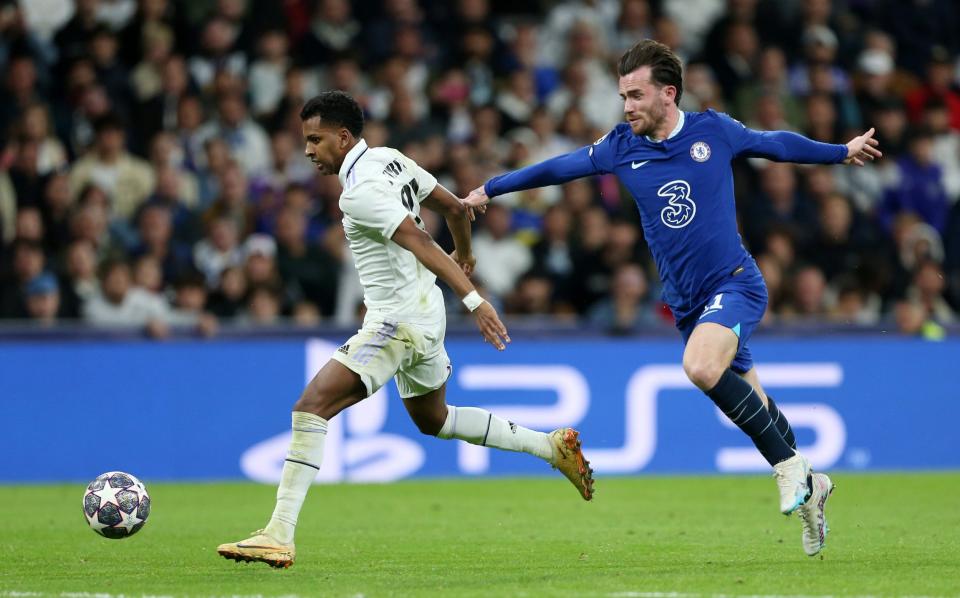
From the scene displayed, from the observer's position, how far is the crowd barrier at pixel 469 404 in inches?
533

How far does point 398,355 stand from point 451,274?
668 mm

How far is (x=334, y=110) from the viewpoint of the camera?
25.9ft

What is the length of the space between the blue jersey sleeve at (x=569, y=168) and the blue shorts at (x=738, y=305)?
0.89 m

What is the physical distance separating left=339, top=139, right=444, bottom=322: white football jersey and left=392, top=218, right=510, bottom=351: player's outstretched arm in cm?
7

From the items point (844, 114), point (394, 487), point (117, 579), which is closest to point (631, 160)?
point (117, 579)

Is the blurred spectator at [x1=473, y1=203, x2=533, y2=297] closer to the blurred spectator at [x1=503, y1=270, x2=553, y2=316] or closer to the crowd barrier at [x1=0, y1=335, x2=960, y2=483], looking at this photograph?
the blurred spectator at [x1=503, y1=270, x2=553, y2=316]

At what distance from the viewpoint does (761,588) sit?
6.75 meters

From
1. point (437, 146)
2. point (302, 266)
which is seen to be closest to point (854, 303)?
point (437, 146)

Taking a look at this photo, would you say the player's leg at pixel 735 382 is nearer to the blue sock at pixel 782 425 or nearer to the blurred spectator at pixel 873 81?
the blue sock at pixel 782 425

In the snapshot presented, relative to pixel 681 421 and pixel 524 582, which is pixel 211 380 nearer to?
pixel 681 421

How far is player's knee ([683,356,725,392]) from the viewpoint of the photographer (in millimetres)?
7461

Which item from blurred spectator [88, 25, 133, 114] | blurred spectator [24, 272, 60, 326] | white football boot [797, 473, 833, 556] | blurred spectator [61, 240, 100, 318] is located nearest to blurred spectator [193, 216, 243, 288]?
blurred spectator [61, 240, 100, 318]

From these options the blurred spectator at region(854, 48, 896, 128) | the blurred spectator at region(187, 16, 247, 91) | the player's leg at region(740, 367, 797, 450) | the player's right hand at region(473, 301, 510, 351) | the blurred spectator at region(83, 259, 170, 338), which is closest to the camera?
the player's right hand at region(473, 301, 510, 351)

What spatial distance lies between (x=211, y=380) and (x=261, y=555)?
21.7 ft
